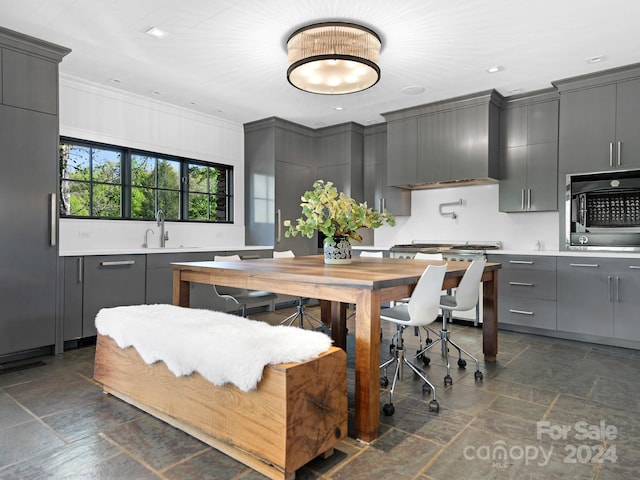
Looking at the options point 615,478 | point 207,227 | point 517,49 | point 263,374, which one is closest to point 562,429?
point 615,478

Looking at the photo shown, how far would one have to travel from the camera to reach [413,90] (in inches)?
179

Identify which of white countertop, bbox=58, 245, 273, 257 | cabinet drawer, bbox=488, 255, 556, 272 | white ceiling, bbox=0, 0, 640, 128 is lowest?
cabinet drawer, bbox=488, 255, 556, 272

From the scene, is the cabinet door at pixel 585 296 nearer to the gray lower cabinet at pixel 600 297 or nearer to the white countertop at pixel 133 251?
the gray lower cabinet at pixel 600 297

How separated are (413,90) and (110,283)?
3.65 metres

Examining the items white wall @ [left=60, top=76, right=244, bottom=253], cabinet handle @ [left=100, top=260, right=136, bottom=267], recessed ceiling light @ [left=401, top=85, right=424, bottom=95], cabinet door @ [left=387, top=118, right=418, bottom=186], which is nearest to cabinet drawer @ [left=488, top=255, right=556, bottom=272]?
cabinet door @ [left=387, top=118, right=418, bottom=186]

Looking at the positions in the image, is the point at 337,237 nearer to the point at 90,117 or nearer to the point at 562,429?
the point at 562,429

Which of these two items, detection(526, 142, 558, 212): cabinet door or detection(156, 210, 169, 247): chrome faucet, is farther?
detection(156, 210, 169, 247): chrome faucet

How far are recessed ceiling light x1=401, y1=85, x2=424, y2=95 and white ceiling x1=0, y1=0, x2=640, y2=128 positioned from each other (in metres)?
0.09

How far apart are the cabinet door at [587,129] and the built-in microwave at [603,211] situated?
128 millimetres

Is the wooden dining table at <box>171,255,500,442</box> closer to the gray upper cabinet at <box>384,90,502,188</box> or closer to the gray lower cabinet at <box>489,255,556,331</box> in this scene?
the gray lower cabinet at <box>489,255,556,331</box>

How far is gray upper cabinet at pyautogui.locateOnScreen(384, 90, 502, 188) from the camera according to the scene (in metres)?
4.68

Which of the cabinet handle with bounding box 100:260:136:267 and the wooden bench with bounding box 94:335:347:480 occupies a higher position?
the cabinet handle with bounding box 100:260:136:267

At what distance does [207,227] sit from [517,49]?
4.01 m

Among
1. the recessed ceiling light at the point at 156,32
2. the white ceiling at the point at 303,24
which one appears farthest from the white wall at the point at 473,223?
the recessed ceiling light at the point at 156,32
